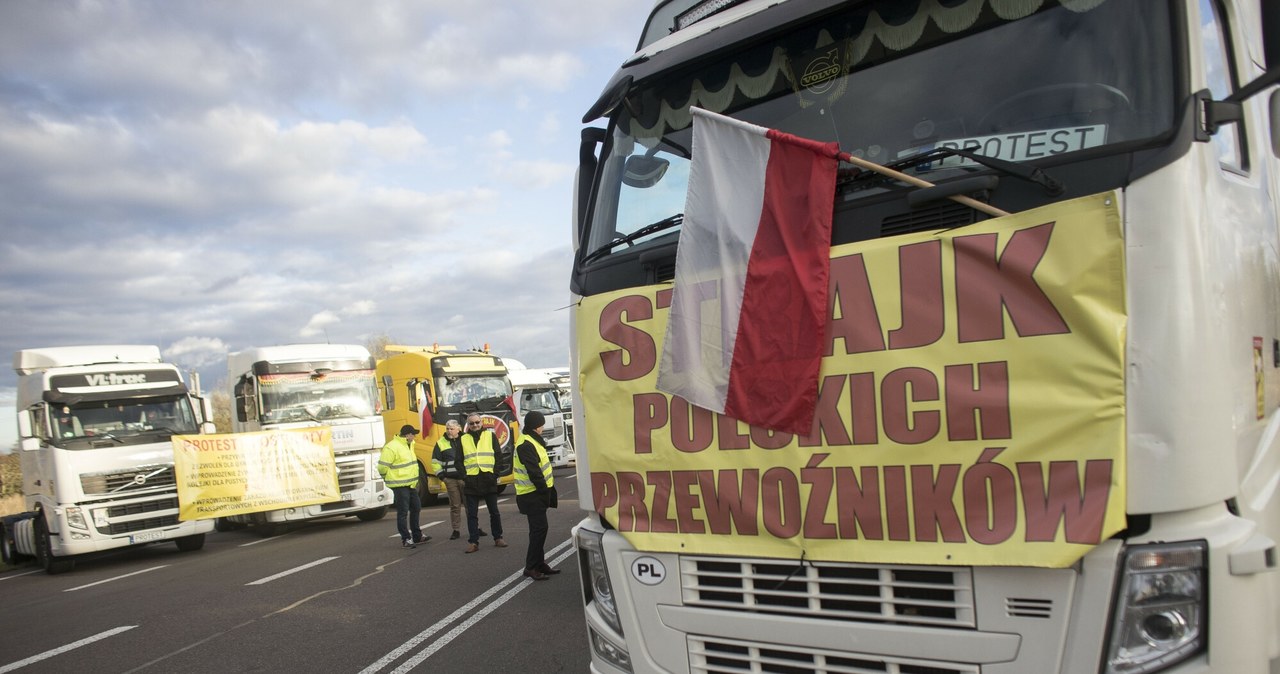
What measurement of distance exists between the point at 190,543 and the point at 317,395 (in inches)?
133

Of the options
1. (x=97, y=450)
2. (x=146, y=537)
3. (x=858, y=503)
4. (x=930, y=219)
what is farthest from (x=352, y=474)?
(x=930, y=219)

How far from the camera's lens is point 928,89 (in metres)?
2.82

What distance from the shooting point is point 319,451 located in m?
14.3

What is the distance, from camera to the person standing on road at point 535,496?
7.88m

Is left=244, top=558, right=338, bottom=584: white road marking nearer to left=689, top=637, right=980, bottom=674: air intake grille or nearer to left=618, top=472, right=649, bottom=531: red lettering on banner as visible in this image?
left=618, top=472, right=649, bottom=531: red lettering on banner

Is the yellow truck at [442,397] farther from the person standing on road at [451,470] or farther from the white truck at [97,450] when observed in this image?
the person standing on road at [451,470]

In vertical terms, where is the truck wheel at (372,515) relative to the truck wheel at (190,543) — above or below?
below

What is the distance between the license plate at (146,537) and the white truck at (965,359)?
467 inches

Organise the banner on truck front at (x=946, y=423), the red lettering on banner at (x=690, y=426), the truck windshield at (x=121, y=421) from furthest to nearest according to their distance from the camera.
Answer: the truck windshield at (x=121, y=421) < the red lettering on banner at (x=690, y=426) < the banner on truck front at (x=946, y=423)

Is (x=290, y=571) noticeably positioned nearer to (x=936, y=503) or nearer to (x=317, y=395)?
(x=317, y=395)

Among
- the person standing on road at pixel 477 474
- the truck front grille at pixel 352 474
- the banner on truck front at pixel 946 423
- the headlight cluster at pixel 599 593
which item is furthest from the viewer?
the truck front grille at pixel 352 474

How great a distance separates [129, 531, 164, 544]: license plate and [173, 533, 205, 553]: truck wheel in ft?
3.04

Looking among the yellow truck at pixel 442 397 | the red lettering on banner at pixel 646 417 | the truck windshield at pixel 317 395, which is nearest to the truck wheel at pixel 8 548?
the truck windshield at pixel 317 395

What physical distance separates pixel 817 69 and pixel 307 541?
41.6ft
